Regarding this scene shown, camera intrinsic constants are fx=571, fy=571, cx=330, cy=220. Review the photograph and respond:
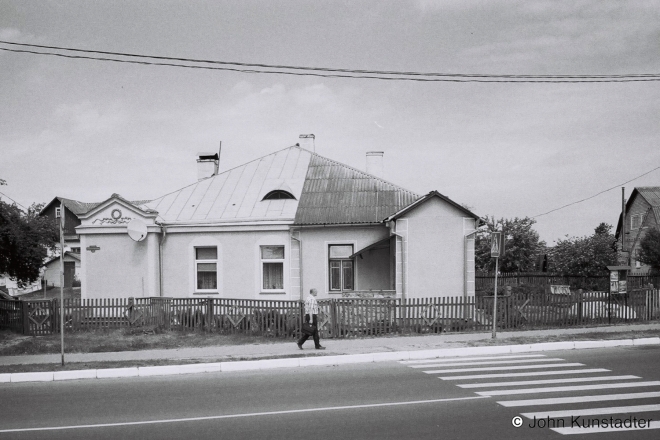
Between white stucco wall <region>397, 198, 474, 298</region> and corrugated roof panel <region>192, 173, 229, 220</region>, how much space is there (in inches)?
330

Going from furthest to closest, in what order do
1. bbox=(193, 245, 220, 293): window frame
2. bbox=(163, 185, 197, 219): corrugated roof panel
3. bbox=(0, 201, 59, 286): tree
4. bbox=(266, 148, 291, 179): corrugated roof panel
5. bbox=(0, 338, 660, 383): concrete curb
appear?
bbox=(266, 148, 291, 179): corrugated roof panel
bbox=(163, 185, 197, 219): corrugated roof panel
bbox=(193, 245, 220, 293): window frame
bbox=(0, 201, 59, 286): tree
bbox=(0, 338, 660, 383): concrete curb

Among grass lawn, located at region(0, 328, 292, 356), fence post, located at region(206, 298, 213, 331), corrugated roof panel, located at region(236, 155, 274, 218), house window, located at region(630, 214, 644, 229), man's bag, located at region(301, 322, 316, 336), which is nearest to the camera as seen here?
man's bag, located at region(301, 322, 316, 336)

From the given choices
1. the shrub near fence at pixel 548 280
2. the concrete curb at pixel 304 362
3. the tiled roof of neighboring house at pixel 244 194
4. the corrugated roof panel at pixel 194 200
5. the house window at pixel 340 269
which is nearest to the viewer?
the concrete curb at pixel 304 362

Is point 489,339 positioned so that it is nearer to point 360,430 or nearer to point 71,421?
point 360,430

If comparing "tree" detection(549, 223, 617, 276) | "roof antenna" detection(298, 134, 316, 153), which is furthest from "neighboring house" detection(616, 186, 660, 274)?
"roof antenna" detection(298, 134, 316, 153)

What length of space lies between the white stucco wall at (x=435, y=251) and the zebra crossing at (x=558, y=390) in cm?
599

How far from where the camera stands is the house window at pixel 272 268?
21.4 meters

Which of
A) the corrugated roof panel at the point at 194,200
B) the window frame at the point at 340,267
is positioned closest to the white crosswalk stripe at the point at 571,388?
the window frame at the point at 340,267

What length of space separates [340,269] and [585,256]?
2400cm

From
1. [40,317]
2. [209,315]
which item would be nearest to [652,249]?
[209,315]

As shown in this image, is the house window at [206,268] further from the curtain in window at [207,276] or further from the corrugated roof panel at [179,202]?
the corrugated roof panel at [179,202]

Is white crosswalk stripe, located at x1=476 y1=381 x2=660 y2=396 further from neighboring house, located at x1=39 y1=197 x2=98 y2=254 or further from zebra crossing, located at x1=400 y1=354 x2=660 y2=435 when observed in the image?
neighboring house, located at x1=39 y1=197 x2=98 y2=254

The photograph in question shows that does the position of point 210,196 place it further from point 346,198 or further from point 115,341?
point 115,341

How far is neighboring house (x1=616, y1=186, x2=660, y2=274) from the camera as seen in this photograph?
48.2 m
